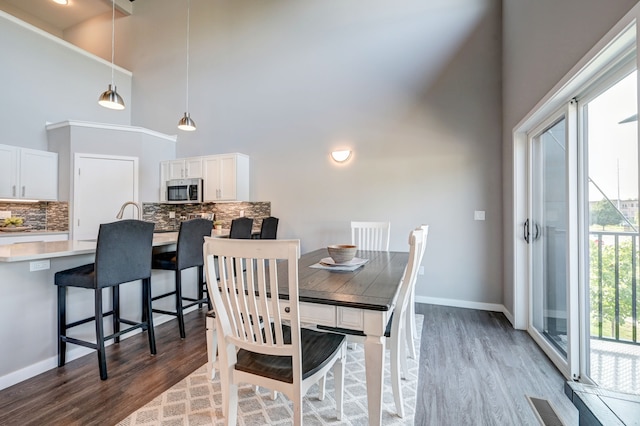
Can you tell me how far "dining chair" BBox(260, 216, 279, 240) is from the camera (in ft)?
12.6

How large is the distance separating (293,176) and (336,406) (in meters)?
3.22

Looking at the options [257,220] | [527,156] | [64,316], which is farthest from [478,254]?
[64,316]

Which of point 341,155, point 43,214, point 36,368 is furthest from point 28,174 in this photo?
point 341,155

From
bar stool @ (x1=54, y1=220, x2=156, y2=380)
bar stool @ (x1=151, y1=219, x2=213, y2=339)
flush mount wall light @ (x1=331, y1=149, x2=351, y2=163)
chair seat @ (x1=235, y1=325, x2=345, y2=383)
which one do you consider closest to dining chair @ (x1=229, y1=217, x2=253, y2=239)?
bar stool @ (x1=151, y1=219, x2=213, y2=339)

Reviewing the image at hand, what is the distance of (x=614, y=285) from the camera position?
1729 millimetres

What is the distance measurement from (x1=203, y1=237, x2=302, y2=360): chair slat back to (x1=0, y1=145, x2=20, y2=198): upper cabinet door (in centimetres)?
473

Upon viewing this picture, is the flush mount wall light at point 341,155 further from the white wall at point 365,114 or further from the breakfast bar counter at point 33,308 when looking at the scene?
the breakfast bar counter at point 33,308

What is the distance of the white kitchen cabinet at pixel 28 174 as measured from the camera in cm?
402

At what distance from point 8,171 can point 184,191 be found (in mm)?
2241

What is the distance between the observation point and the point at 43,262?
2107mm

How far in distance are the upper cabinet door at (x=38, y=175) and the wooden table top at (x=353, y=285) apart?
459cm

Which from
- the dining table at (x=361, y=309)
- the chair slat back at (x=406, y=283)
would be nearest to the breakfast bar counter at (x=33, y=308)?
the dining table at (x=361, y=309)

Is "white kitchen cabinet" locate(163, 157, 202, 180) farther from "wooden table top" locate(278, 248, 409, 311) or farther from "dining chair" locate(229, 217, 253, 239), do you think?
"wooden table top" locate(278, 248, 409, 311)

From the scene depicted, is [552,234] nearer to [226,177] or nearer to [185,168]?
[226,177]
